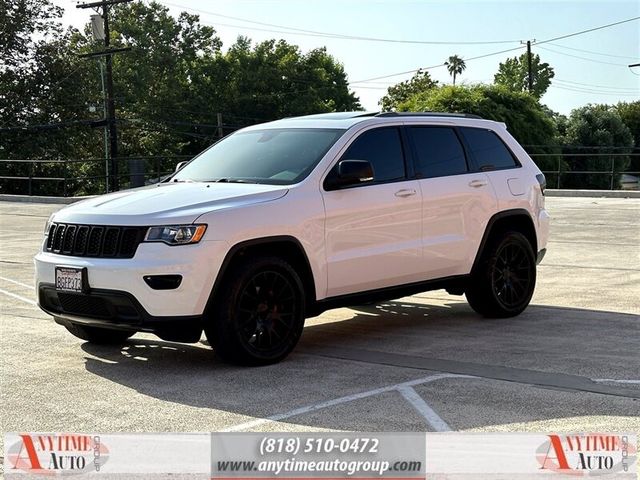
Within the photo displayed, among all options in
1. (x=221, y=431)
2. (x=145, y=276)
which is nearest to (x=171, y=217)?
(x=145, y=276)

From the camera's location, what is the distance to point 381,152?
332 inches

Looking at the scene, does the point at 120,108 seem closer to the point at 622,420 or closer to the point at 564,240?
the point at 564,240

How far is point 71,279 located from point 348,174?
2196 mm

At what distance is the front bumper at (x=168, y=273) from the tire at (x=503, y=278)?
3023mm

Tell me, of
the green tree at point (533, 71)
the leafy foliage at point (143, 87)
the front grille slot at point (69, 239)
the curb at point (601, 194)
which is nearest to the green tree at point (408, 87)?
the leafy foliage at point (143, 87)

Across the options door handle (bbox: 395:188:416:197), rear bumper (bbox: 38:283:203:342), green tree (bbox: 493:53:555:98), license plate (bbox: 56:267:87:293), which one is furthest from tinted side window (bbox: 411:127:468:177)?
green tree (bbox: 493:53:555:98)

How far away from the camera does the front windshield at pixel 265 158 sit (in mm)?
7867

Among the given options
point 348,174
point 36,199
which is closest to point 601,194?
point 36,199

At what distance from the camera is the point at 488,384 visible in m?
6.66

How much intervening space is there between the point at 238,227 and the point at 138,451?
2.25 metres

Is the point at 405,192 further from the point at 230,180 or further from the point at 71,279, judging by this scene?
the point at 71,279

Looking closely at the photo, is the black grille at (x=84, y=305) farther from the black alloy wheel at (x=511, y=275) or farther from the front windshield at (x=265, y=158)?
the black alloy wheel at (x=511, y=275)

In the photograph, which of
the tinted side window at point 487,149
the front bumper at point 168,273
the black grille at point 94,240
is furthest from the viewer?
the tinted side window at point 487,149

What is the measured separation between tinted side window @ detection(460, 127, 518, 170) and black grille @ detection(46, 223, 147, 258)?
361 centimetres
